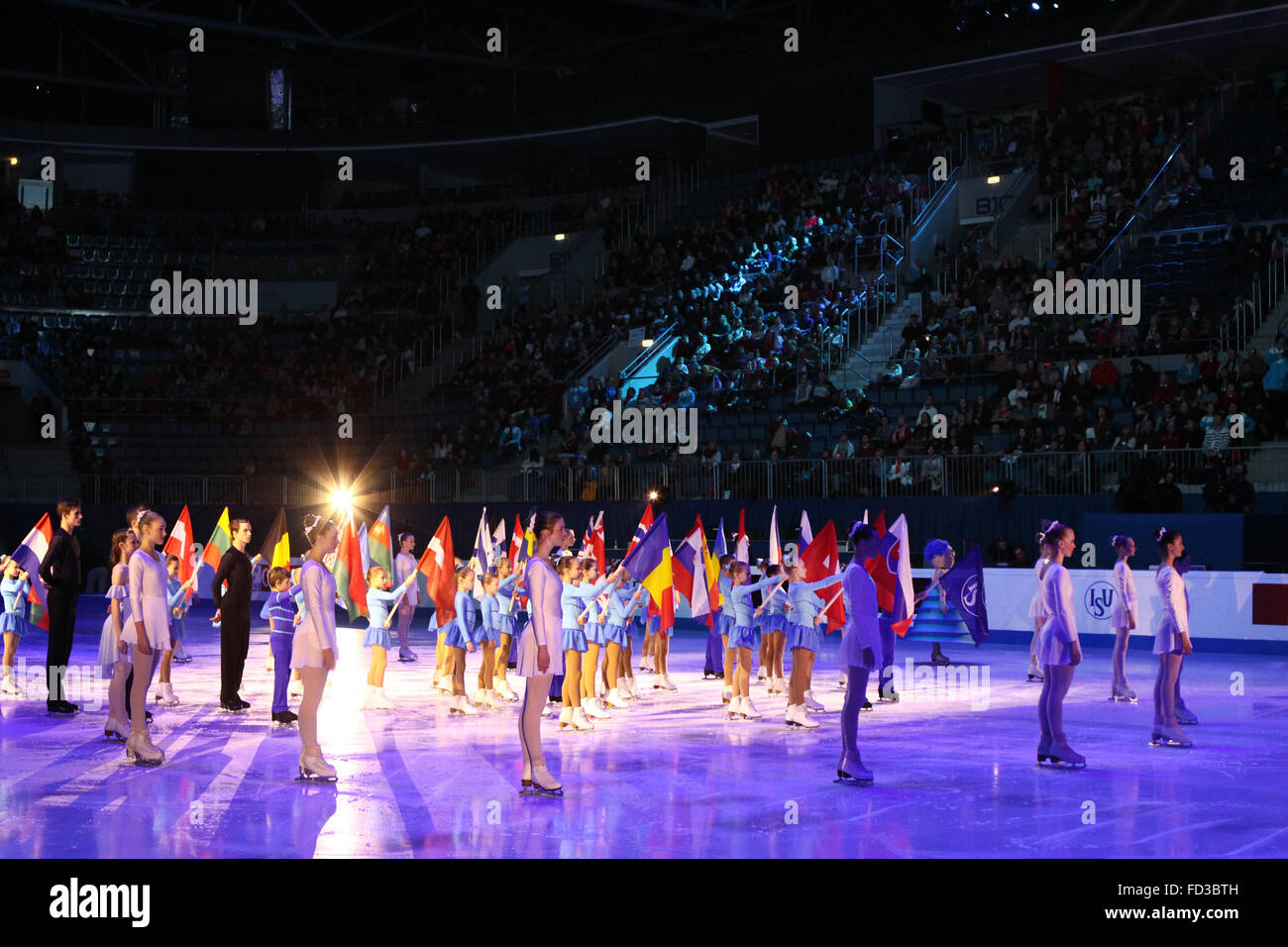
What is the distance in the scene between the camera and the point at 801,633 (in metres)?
13.0

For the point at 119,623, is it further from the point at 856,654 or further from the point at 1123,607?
the point at 1123,607

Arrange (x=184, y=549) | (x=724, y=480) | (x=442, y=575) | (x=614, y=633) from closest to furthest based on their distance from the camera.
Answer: (x=614, y=633) → (x=442, y=575) → (x=184, y=549) → (x=724, y=480)

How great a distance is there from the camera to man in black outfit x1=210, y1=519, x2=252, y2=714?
550 inches

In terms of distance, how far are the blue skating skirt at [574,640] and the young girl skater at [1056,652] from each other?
12.6ft

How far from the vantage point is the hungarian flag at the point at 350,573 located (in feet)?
50.8

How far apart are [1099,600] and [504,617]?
10980 millimetres

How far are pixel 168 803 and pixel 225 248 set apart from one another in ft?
131

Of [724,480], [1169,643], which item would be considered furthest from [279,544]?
[724,480]

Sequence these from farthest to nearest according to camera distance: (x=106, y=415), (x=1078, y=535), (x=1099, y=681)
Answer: (x=106, y=415)
(x=1078, y=535)
(x=1099, y=681)

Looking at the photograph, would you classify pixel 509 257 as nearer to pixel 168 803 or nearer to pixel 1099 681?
pixel 1099 681

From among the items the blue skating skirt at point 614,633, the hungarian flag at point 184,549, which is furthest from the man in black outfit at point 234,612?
the blue skating skirt at point 614,633

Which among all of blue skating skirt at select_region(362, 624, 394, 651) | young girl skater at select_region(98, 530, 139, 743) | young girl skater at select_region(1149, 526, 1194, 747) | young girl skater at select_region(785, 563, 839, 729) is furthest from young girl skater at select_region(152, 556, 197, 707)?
young girl skater at select_region(1149, 526, 1194, 747)
